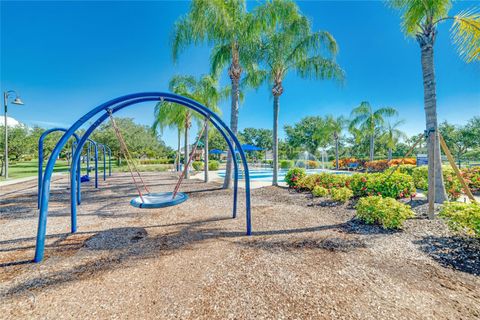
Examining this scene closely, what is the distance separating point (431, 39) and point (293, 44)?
4761mm

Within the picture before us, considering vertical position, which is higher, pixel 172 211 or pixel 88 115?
pixel 88 115

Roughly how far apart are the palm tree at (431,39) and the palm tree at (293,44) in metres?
3.00

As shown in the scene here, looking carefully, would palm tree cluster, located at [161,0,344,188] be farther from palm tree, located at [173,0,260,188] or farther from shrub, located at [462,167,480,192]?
shrub, located at [462,167,480,192]

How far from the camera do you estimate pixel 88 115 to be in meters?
3.50

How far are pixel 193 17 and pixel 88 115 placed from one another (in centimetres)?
640

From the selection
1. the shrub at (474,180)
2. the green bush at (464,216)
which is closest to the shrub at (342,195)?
the green bush at (464,216)

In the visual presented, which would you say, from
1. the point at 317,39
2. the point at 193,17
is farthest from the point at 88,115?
the point at 317,39

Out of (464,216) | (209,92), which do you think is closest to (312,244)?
(464,216)

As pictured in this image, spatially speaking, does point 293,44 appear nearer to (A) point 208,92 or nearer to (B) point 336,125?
(A) point 208,92

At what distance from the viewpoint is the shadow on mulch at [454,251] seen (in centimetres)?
299

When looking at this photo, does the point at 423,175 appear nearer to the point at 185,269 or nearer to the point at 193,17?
the point at 185,269

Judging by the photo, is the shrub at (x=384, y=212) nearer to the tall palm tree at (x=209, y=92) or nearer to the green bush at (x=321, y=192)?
the green bush at (x=321, y=192)

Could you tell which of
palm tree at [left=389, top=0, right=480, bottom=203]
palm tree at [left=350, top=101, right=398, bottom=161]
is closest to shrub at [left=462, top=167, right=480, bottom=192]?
palm tree at [left=389, top=0, right=480, bottom=203]

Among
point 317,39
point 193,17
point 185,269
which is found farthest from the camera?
point 317,39
